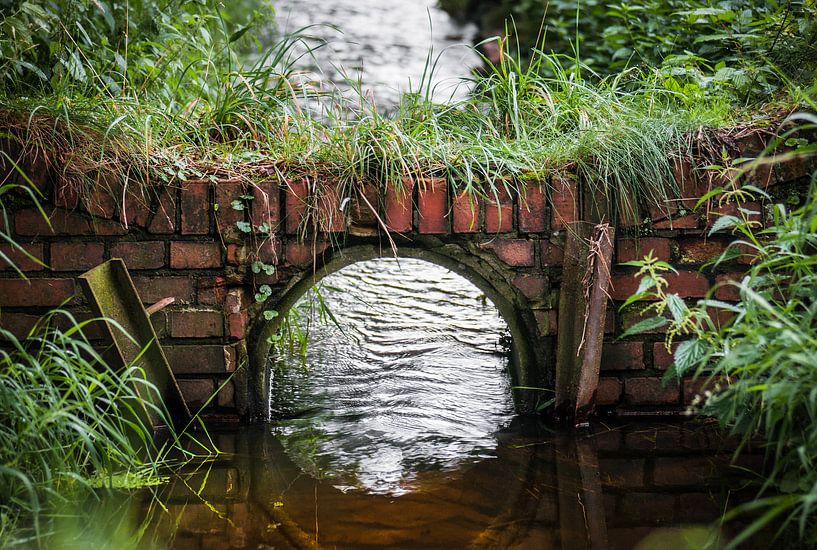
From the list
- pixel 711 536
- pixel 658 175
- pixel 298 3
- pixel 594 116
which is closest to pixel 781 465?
pixel 711 536

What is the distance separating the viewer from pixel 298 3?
782 centimetres

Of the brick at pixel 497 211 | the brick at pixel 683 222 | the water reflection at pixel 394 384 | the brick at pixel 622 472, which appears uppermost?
the brick at pixel 497 211

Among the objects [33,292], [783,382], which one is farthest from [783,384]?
[33,292]

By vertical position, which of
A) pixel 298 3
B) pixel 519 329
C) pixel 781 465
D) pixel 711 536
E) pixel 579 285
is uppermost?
pixel 298 3

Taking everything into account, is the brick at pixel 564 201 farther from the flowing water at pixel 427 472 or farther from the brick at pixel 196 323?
the brick at pixel 196 323

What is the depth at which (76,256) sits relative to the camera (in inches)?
89.7

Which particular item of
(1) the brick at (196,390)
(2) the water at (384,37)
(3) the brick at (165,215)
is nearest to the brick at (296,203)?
(3) the brick at (165,215)

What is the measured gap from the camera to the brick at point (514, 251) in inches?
92.6

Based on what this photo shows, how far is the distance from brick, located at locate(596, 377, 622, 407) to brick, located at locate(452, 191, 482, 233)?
26.9 inches

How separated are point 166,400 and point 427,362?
1174mm

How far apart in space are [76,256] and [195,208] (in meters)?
0.41

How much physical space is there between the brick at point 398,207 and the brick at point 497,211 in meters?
0.26

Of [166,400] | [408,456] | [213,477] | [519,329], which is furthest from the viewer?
[519,329]

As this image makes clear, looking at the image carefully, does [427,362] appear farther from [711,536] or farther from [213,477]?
[711,536]
